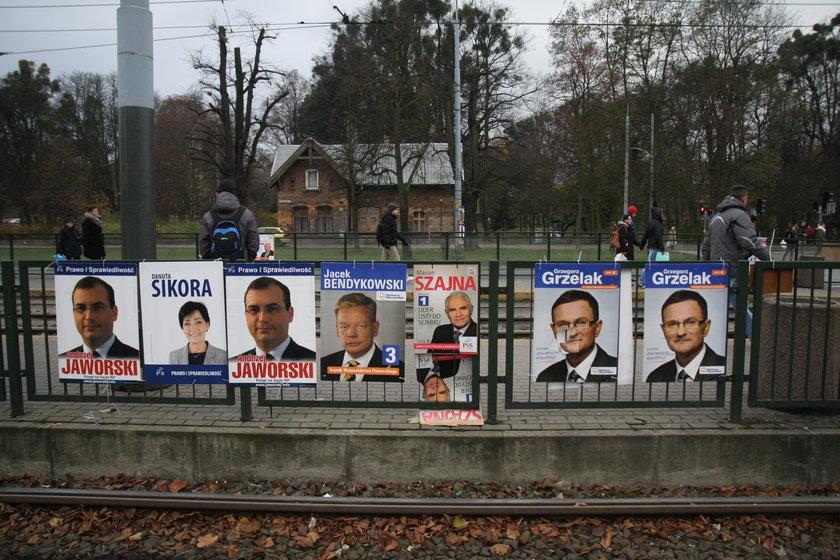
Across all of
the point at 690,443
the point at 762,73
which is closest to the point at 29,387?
the point at 690,443

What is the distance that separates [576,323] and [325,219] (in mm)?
44671

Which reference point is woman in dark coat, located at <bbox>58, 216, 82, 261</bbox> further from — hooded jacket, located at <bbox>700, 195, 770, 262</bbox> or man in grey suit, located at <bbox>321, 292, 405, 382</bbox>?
hooded jacket, located at <bbox>700, 195, 770, 262</bbox>

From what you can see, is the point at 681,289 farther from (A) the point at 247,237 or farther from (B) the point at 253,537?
(A) the point at 247,237

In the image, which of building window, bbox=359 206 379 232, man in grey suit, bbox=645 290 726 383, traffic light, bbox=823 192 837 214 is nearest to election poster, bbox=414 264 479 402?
man in grey suit, bbox=645 290 726 383

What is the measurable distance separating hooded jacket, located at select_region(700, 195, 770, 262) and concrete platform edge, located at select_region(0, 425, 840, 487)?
2771 mm

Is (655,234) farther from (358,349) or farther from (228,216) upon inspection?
(358,349)

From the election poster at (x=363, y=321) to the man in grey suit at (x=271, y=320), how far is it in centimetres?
25

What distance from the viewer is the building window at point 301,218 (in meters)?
48.0

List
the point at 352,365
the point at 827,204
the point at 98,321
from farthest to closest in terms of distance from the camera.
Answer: the point at 827,204 → the point at 98,321 → the point at 352,365

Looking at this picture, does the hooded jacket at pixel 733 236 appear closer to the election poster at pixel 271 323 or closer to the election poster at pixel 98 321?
the election poster at pixel 271 323

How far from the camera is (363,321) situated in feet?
15.6

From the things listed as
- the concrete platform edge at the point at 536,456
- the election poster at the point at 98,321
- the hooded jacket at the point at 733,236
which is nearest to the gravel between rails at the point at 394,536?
the concrete platform edge at the point at 536,456

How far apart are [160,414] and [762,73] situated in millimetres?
42672

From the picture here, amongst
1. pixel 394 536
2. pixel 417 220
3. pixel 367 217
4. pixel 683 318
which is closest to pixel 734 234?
pixel 683 318
